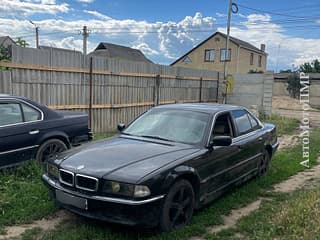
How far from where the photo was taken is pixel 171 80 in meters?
13.7

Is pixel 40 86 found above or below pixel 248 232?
above

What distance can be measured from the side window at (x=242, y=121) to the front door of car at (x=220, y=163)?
26 cm

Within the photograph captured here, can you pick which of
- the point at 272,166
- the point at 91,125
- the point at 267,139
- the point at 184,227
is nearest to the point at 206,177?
the point at 184,227

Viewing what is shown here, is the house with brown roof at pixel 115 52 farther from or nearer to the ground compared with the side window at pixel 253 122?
farther from the ground

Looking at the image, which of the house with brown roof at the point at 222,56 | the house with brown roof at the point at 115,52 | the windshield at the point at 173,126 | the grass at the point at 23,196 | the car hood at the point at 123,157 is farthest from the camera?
the house with brown roof at the point at 115,52

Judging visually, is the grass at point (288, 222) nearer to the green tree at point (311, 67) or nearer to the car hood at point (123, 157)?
the car hood at point (123, 157)

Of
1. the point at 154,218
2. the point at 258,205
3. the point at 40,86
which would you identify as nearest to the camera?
the point at 154,218

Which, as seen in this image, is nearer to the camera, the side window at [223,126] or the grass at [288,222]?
the grass at [288,222]

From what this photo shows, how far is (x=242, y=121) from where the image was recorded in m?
5.99

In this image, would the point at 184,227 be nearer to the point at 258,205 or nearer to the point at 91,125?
the point at 258,205

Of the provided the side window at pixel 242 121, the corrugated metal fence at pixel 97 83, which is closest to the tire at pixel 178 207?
the side window at pixel 242 121

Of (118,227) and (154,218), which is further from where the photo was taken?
(118,227)

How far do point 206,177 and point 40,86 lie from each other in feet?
19.3

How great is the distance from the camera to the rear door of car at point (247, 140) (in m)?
5.57
